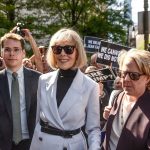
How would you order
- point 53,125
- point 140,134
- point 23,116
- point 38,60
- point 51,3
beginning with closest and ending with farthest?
point 140,134
point 53,125
point 23,116
point 38,60
point 51,3

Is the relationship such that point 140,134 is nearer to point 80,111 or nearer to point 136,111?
point 136,111

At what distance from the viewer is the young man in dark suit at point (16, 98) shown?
15.4ft

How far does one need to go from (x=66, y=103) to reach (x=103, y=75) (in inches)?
95.6

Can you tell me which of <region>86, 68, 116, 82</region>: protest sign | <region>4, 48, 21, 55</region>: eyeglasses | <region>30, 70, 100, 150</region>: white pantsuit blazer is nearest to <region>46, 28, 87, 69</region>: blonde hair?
<region>30, 70, 100, 150</region>: white pantsuit blazer

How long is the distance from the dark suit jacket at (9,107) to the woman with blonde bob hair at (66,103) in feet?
1.87

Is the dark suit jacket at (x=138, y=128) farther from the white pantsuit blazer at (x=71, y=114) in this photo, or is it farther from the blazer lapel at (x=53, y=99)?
the blazer lapel at (x=53, y=99)

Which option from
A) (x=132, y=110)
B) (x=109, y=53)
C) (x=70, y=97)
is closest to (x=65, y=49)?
(x=70, y=97)

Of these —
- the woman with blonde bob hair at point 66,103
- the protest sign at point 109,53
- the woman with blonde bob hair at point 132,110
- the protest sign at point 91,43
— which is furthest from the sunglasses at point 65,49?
the protest sign at point 91,43

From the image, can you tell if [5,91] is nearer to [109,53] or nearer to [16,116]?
[16,116]

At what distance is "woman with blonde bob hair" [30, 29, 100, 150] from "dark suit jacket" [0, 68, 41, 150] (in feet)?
1.87

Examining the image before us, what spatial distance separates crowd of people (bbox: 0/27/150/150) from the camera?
11.7ft

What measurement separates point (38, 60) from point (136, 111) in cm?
288

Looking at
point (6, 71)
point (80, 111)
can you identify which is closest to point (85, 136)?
point (80, 111)

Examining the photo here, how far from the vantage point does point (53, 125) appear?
398 cm
